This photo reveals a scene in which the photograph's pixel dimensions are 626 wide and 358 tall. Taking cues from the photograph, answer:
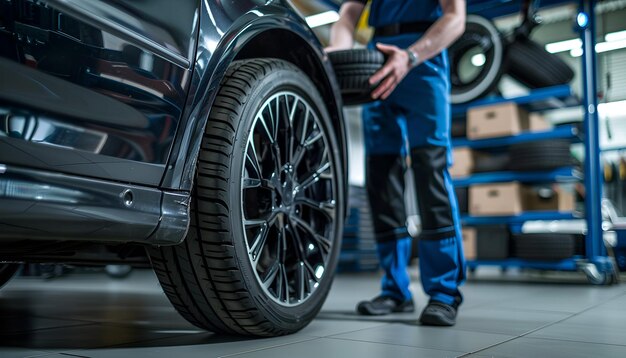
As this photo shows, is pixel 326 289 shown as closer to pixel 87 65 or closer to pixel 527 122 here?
pixel 87 65

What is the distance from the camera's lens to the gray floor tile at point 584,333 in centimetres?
156

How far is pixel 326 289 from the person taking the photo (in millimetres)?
1678

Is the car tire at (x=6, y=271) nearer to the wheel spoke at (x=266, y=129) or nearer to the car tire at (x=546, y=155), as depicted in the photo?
the wheel spoke at (x=266, y=129)

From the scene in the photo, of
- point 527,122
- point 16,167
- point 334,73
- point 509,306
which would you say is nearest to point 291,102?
point 334,73

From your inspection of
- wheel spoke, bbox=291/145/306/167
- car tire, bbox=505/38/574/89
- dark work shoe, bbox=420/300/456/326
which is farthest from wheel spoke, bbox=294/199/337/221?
car tire, bbox=505/38/574/89

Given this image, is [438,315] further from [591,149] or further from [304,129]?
[591,149]

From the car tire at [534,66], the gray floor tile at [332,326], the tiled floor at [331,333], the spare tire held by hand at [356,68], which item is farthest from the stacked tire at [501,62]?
the gray floor tile at [332,326]

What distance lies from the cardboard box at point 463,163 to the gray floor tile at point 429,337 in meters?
3.01

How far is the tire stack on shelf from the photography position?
20.9 ft

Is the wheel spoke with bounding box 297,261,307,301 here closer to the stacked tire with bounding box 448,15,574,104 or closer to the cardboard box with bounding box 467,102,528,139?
the cardboard box with bounding box 467,102,528,139

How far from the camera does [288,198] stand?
1.54m

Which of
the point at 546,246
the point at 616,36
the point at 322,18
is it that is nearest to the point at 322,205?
the point at 546,246

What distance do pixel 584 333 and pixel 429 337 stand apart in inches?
20.5

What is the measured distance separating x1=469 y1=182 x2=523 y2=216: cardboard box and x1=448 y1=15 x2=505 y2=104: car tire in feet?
2.52
